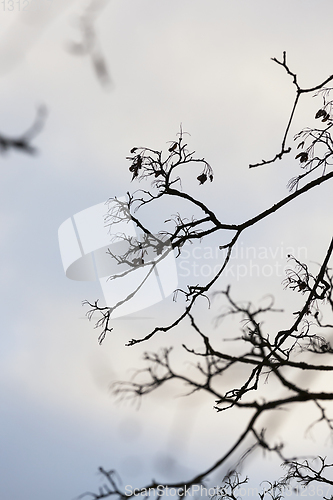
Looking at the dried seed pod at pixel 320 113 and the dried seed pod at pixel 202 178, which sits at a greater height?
the dried seed pod at pixel 320 113

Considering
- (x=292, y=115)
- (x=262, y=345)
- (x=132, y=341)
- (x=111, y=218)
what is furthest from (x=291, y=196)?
(x=132, y=341)

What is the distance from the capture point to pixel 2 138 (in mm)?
1627

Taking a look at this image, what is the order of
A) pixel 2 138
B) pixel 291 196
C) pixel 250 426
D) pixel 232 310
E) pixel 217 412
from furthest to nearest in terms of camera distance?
1. pixel 232 310
2. pixel 291 196
3. pixel 217 412
4. pixel 250 426
5. pixel 2 138

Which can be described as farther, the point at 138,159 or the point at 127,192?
the point at 127,192

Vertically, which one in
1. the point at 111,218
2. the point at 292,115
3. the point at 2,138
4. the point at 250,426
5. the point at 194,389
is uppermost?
the point at 111,218

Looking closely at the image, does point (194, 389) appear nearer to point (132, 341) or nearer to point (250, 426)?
point (132, 341)

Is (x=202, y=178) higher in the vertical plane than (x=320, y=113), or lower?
lower

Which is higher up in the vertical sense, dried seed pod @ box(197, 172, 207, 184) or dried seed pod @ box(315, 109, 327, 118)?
dried seed pod @ box(315, 109, 327, 118)

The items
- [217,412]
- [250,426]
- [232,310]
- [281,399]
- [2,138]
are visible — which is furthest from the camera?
[232,310]

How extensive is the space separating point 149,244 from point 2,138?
2.75 m

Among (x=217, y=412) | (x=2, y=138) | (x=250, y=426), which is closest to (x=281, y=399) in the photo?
(x=250, y=426)

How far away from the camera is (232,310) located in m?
4.96

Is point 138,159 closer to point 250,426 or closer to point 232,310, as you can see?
point 232,310

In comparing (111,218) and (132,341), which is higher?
(111,218)
